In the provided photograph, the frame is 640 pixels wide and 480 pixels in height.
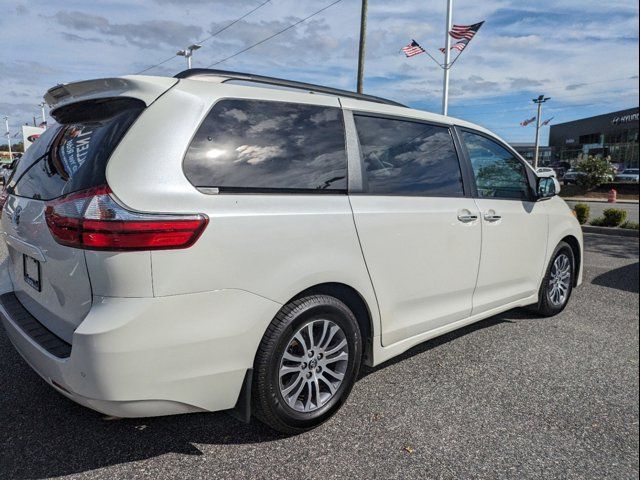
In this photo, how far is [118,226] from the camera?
182cm

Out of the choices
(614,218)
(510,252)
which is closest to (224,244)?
(510,252)

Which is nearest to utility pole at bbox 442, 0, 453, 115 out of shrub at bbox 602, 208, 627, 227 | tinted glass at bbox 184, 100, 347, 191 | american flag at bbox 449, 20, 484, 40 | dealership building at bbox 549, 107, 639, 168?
american flag at bbox 449, 20, 484, 40

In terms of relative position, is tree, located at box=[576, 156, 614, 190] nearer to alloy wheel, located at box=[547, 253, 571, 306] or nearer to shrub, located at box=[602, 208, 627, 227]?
shrub, located at box=[602, 208, 627, 227]

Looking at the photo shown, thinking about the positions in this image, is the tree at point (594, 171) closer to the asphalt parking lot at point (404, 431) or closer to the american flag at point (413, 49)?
the american flag at point (413, 49)

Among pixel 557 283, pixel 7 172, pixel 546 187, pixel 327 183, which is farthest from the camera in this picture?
pixel 7 172

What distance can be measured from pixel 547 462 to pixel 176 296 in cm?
190

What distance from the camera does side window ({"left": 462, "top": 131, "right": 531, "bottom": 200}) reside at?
11.4 feet

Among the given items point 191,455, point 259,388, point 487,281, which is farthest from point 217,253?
point 487,281

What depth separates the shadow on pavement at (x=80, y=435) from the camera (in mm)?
2135

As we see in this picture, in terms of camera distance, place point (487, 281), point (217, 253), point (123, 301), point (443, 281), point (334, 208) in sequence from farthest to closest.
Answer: point (487, 281) → point (443, 281) → point (334, 208) → point (217, 253) → point (123, 301)

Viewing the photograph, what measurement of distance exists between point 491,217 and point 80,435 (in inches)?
115

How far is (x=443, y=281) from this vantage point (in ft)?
9.96

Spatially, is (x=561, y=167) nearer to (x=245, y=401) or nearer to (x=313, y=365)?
(x=313, y=365)

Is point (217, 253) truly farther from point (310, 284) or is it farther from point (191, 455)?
point (191, 455)
